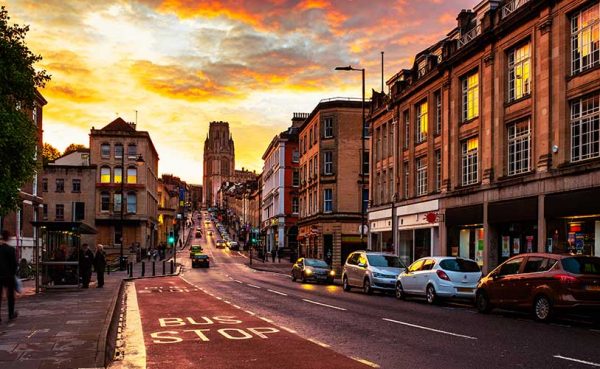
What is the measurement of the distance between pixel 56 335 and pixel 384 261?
64.3ft

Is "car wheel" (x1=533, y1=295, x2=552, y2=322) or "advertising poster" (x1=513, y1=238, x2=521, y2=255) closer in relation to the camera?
"car wheel" (x1=533, y1=295, x2=552, y2=322)

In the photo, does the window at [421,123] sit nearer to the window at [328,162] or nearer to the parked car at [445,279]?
the parked car at [445,279]

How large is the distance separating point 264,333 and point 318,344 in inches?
77.1

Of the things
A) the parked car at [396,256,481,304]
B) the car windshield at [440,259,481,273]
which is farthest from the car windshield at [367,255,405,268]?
the car windshield at [440,259,481,273]

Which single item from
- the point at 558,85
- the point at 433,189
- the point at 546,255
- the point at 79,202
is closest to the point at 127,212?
the point at 79,202

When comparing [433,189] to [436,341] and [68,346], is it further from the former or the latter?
[68,346]

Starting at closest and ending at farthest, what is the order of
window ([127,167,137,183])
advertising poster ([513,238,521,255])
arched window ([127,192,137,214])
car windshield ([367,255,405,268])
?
advertising poster ([513,238,521,255]) < car windshield ([367,255,405,268]) < arched window ([127,192,137,214]) < window ([127,167,137,183])

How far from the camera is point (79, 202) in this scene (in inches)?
3356

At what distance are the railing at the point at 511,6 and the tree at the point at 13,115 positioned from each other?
68.6 feet

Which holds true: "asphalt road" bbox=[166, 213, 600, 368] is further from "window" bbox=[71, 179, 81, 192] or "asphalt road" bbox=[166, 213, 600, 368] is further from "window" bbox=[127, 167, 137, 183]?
"window" bbox=[127, 167, 137, 183]

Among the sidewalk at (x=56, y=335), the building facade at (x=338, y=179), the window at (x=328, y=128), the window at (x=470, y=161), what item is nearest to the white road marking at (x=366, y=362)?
the sidewalk at (x=56, y=335)

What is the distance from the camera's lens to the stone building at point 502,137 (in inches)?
987

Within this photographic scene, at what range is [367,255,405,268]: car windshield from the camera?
98.3 ft

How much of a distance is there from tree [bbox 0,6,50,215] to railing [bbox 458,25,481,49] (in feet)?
68.0
